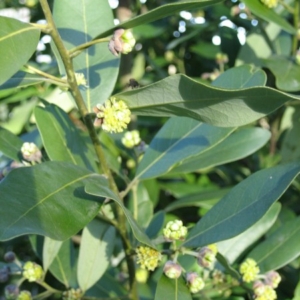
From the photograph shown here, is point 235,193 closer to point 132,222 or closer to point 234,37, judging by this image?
point 132,222

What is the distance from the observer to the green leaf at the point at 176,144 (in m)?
1.16

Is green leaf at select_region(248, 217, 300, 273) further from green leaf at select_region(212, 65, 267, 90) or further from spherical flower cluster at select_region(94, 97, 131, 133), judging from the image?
spherical flower cluster at select_region(94, 97, 131, 133)

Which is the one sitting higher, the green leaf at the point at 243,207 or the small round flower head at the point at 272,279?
the green leaf at the point at 243,207

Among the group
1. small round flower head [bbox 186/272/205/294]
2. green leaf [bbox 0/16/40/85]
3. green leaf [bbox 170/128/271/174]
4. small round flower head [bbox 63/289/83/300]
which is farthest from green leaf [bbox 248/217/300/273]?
green leaf [bbox 0/16/40/85]

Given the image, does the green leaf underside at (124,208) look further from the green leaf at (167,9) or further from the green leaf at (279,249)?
the green leaf at (279,249)

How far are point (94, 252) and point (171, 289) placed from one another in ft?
0.92

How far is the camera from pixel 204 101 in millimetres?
857

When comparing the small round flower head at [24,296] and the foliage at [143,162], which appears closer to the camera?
the foliage at [143,162]

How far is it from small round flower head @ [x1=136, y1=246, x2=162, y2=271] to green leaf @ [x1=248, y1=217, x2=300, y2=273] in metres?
0.36

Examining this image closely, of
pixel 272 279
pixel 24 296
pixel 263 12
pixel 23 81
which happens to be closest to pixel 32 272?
pixel 24 296

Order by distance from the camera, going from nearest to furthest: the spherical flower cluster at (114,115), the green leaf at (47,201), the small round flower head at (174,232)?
the green leaf at (47,201) → the spherical flower cluster at (114,115) → the small round flower head at (174,232)

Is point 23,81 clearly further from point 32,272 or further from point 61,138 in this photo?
point 32,272

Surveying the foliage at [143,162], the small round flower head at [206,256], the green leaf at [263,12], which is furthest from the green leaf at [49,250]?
the green leaf at [263,12]

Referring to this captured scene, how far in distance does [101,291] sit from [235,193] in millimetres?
572
